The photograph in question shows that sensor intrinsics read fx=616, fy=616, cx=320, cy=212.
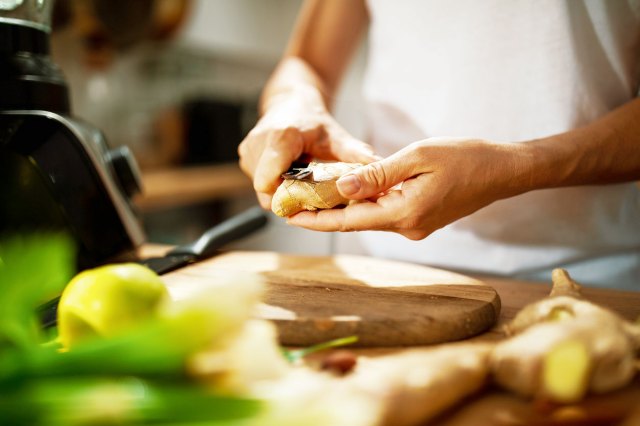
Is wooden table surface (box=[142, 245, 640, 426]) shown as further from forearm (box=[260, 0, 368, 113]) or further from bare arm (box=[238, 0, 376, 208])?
forearm (box=[260, 0, 368, 113])

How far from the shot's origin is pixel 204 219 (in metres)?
3.43

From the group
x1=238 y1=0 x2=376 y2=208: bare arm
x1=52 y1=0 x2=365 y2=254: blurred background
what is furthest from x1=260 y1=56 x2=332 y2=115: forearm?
x1=52 y1=0 x2=365 y2=254: blurred background

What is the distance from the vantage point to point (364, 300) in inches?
30.0

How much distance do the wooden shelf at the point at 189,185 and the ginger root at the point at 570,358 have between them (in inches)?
69.7

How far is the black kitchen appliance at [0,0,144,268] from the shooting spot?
0.89 meters

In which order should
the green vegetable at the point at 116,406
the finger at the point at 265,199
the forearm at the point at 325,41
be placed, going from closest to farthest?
1. the green vegetable at the point at 116,406
2. the finger at the point at 265,199
3. the forearm at the point at 325,41

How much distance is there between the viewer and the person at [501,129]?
854mm

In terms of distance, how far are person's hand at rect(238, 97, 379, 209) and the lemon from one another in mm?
350

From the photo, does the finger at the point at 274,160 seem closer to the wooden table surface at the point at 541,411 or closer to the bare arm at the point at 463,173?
the bare arm at the point at 463,173

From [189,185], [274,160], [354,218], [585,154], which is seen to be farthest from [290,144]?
[189,185]

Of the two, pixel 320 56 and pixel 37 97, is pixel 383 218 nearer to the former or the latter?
pixel 37 97

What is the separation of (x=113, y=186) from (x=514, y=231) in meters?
0.71

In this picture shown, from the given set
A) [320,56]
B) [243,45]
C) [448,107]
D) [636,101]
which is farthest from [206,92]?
[636,101]

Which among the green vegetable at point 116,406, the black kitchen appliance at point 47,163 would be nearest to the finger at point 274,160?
the black kitchen appliance at point 47,163
